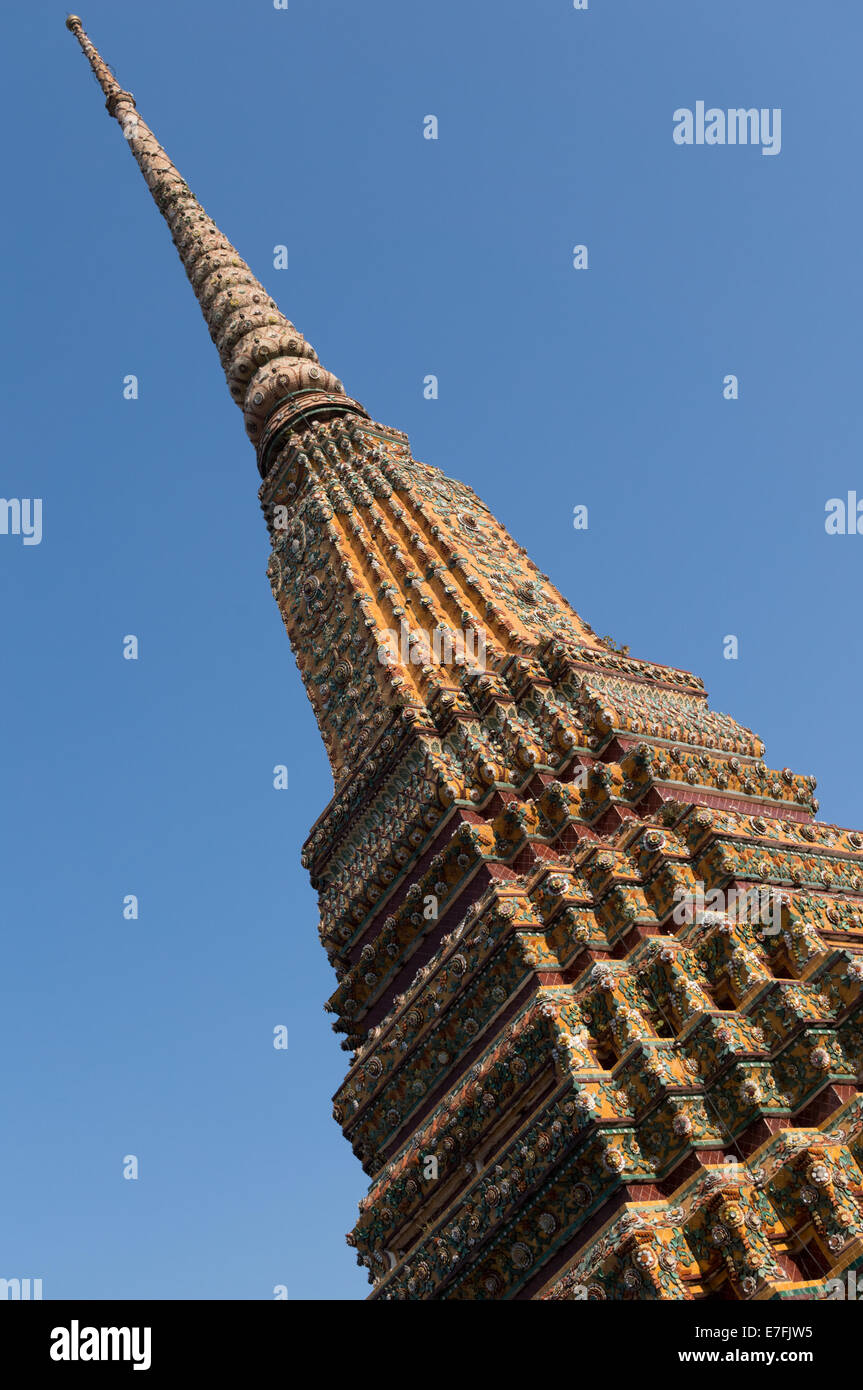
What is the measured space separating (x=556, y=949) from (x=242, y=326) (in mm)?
11730

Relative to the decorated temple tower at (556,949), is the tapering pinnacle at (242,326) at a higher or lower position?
higher

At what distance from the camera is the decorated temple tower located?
7414 mm

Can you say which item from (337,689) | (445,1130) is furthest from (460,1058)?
(337,689)

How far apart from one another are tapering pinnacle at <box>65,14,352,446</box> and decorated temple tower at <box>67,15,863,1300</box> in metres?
3.33

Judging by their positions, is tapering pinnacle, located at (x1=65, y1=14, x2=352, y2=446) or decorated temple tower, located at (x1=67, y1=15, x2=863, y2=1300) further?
tapering pinnacle, located at (x1=65, y1=14, x2=352, y2=446)

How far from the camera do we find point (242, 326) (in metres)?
17.5

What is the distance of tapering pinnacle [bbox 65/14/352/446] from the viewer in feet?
54.6

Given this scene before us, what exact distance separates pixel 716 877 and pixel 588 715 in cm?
216

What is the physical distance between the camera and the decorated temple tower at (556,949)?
24.3ft

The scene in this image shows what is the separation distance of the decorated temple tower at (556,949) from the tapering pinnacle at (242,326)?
3334 millimetres

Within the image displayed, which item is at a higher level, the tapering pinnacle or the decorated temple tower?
the tapering pinnacle
